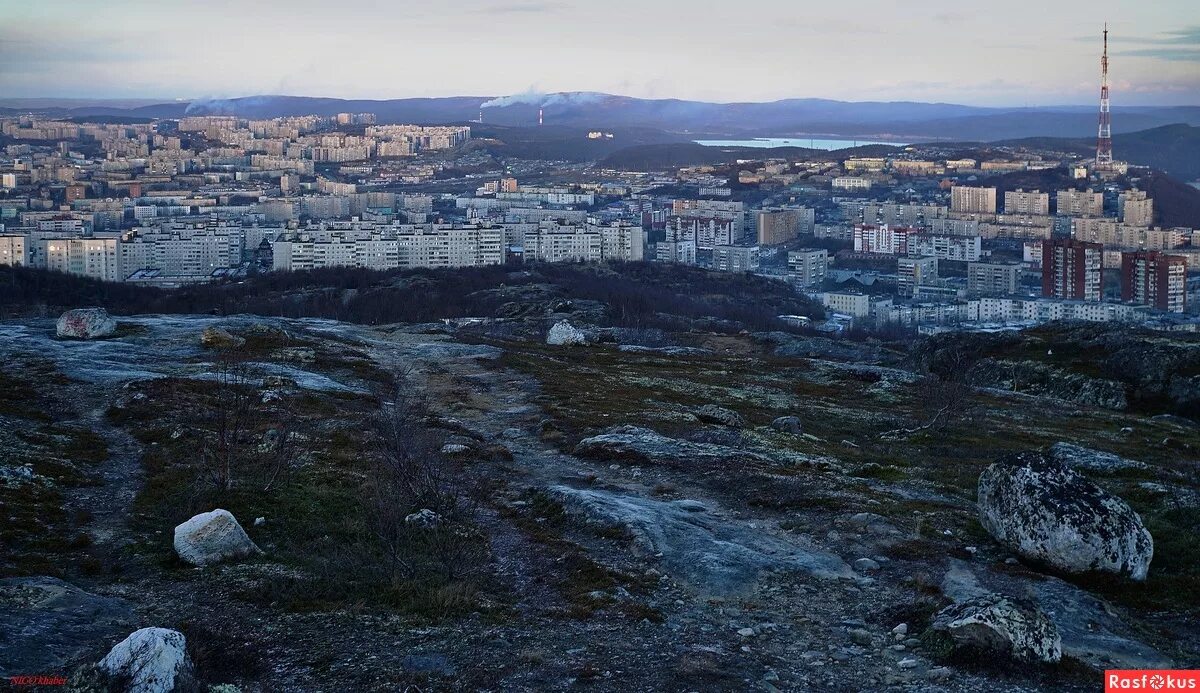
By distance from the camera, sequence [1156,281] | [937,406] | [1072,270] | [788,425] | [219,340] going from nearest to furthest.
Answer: [788,425]
[937,406]
[219,340]
[1156,281]
[1072,270]

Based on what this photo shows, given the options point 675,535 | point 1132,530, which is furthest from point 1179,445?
point 675,535

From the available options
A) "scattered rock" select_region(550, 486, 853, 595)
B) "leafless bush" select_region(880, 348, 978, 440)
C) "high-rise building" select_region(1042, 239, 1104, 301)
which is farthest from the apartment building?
"scattered rock" select_region(550, 486, 853, 595)

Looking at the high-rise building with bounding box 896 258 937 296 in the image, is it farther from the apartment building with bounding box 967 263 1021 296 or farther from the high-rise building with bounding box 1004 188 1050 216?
the high-rise building with bounding box 1004 188 1050 216

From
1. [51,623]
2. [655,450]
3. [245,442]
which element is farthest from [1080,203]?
[51,623]

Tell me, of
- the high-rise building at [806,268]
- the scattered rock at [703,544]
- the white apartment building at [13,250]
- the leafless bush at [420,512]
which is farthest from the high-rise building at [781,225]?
the scattered rock at [703,544]

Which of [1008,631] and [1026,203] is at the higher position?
[1026,203]

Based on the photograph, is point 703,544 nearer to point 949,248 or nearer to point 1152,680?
point 1152,680
